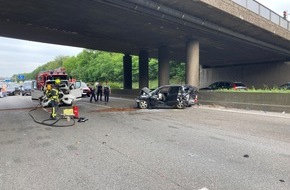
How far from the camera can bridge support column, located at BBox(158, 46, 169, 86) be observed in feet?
98.1

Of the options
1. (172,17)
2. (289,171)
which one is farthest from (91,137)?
(172,17)

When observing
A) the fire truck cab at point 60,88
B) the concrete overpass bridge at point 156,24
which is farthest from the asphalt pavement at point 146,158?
the concrete overpass bridge at point 156,24

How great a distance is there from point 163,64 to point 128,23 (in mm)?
11539

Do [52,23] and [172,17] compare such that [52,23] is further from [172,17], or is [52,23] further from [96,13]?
[172,17]

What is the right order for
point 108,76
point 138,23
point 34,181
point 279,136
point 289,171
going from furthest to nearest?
point 108,76
point 138,23
point 279,136
point 289,171
point 34,181

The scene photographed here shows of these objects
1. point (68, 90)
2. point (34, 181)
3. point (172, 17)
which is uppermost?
point (172, 17)

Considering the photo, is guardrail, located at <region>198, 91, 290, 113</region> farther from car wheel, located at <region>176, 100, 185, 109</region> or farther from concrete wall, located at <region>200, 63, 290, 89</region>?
concrete wall, located at <region>200, 63, 290, 89</region>

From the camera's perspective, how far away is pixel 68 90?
1758 cm

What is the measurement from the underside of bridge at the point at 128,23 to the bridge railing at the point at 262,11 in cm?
114

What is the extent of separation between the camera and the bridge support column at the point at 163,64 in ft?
98.1

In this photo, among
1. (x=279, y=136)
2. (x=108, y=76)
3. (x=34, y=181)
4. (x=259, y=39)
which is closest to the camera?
(x=34, y=181)

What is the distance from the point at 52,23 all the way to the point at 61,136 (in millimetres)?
14227

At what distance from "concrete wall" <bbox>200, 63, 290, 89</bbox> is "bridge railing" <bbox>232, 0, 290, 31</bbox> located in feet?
48.5

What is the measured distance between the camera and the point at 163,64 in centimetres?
3020
